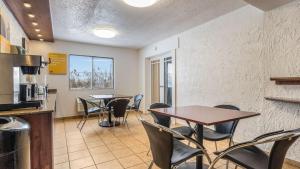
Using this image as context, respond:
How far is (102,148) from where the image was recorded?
9.38ft

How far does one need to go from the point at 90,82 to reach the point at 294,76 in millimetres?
5081

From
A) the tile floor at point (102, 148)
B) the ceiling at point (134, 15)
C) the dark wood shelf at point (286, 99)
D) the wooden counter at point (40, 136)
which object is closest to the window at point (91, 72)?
the ceiling at point (134, 15)

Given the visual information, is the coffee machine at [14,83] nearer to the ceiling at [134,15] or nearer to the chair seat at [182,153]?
the ceiling at [134,15]

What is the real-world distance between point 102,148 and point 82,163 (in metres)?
0.53

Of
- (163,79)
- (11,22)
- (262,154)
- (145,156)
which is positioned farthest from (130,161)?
(163,79)

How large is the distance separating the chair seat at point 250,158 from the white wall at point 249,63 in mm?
1128

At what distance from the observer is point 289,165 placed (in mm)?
2242

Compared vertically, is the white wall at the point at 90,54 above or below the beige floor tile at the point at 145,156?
above

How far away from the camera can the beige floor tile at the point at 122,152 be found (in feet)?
8.49

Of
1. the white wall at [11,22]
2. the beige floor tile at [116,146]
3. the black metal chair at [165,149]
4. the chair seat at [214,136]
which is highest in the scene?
the white wall at [11,22]

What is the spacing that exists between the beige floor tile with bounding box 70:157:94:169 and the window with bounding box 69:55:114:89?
129 inches

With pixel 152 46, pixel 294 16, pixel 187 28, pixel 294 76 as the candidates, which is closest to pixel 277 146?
pixel 294 76

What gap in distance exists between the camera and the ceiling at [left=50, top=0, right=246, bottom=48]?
268cm

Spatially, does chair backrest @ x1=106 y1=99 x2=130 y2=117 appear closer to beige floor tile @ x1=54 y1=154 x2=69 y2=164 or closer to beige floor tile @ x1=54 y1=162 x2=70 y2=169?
beige floor tile @ x1=54 y1=154 x2=69 y2=164
